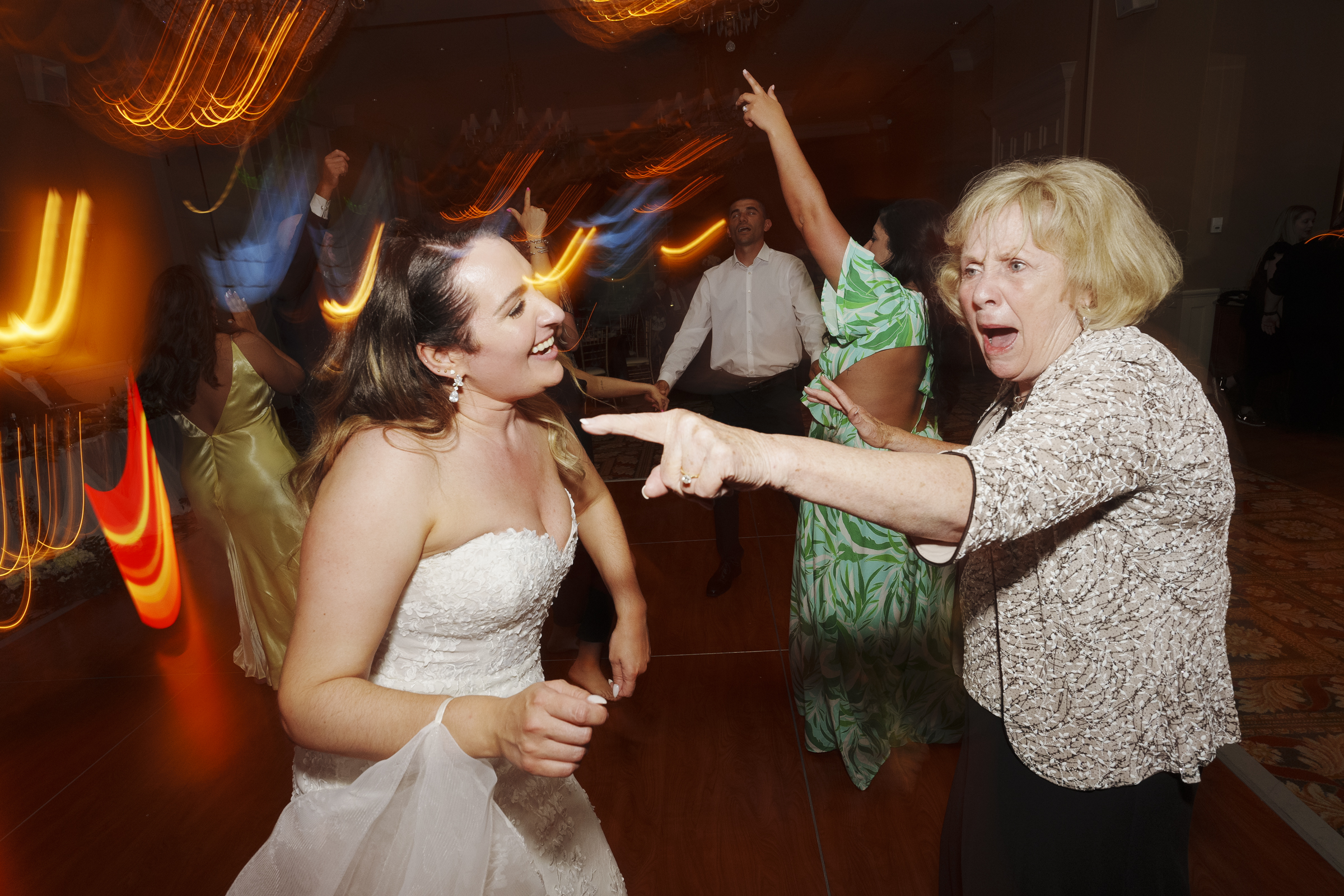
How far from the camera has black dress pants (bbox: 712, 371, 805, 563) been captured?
130 inches

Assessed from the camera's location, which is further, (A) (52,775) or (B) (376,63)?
(B) (376,63)

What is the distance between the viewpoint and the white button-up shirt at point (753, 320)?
10.2ft

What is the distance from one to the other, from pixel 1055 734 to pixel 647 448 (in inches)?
169

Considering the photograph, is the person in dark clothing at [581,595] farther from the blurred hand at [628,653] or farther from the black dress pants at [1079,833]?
the black dress pants at [1079,833]

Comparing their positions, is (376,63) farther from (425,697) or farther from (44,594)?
(425,697)

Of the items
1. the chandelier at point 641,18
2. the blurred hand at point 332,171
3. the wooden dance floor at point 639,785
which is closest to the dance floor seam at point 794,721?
the wooden dance floor at point 639,785

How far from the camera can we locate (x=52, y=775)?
7.55 ft

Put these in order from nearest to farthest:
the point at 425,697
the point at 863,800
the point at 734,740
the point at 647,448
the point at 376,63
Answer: the point at 425,697 → the point at 863,800 → the point at 734,740 → the point at 376,63 → the point at 647,448

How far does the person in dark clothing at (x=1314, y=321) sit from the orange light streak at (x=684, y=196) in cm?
329

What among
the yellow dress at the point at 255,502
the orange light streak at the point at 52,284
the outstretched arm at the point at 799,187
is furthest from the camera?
the orange light streak at the point at 52,284

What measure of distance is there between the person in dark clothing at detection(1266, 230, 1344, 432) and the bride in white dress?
454 cm

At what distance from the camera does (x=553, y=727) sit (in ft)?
2.41

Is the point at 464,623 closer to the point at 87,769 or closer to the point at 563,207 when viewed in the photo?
the point at 87,769

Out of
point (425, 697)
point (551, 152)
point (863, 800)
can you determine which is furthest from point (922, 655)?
point (551, 152)
